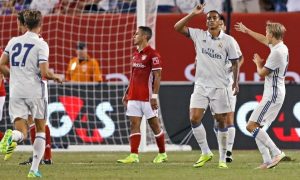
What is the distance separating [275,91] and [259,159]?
7.69 feet

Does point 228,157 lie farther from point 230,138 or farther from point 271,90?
point 271,90

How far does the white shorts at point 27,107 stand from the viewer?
44.6 ft

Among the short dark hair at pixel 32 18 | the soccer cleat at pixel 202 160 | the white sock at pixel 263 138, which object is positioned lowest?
the soccer cleat at pixel 202 160

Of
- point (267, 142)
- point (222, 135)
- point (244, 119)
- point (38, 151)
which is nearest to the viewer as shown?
point (38, 151)

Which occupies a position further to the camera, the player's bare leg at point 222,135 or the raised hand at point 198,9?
the player's bare leg at point 222,135

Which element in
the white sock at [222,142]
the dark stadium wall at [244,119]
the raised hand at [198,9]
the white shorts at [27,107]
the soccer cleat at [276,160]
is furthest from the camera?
the dark stadium wall at [244,119]

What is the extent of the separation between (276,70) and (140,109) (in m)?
2.81

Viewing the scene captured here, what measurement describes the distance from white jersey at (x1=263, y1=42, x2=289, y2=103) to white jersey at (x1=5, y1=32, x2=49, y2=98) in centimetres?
334

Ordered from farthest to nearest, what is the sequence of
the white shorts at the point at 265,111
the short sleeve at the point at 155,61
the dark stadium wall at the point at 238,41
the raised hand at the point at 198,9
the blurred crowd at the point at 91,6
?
the dark stadium wall at the point at 238,41, the blurred crowd at the point at 91,6, the short sleeve at the point at 155,61, the white shorts at the point at 265,111, the raised hand at the point at 198,9

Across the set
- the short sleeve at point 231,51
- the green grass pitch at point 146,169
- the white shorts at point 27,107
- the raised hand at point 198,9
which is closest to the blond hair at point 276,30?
the short sleeve at point 231,51

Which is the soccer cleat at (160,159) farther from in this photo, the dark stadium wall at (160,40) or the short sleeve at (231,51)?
the dark stadium wall at (160,40)

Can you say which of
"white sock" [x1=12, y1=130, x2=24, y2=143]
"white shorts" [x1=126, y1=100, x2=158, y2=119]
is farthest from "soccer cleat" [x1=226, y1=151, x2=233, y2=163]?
"white sock" [x1=12, y1=130, x2=24, y2=143]

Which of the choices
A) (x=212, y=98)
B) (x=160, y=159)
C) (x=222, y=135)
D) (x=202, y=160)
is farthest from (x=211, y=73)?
(x=160, y=159)

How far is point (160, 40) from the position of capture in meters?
24.4
